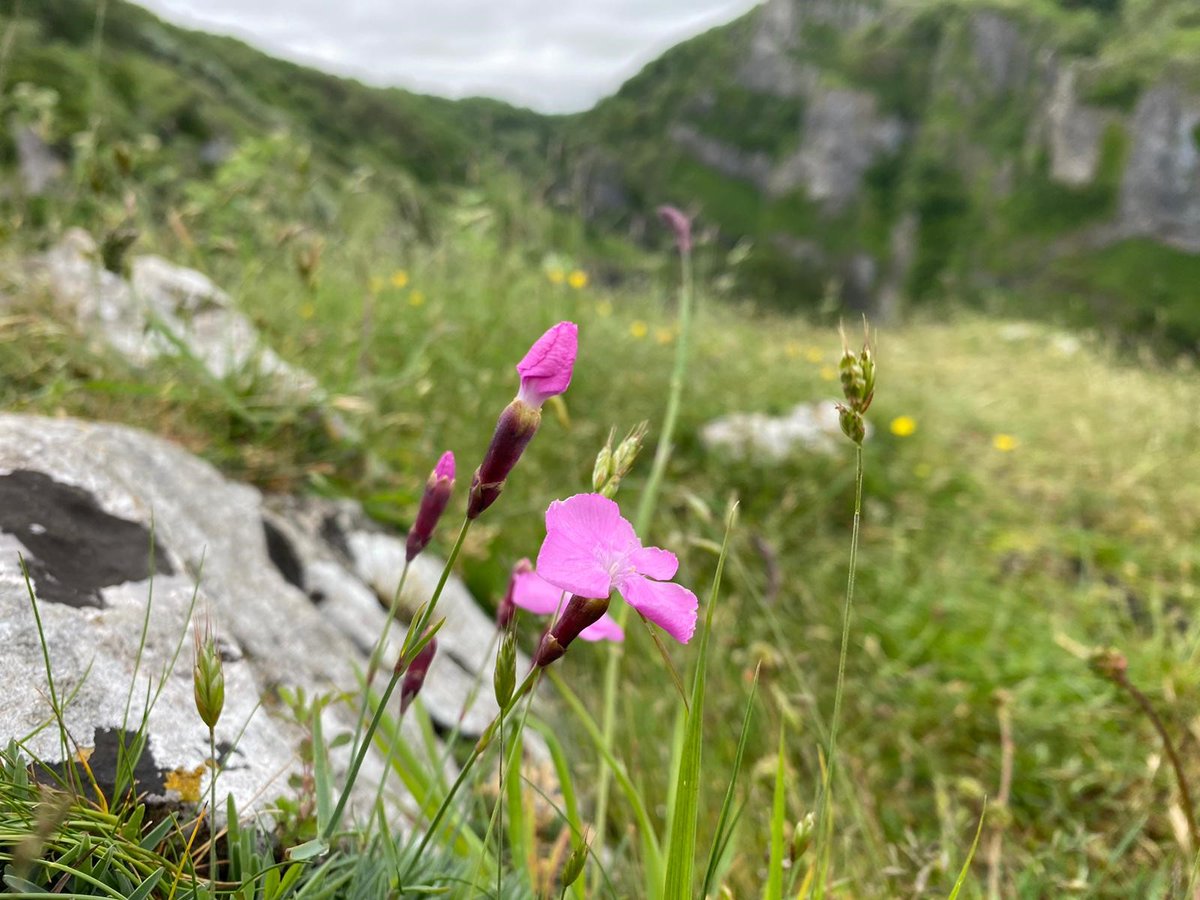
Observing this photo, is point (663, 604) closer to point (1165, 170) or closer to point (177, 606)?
point (177, 606)

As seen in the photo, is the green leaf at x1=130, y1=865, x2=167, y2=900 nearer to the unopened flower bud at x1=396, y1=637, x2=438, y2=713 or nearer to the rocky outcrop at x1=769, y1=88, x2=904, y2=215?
the unopened flower bud at x1=396, y1=637, x2=438, y2=713

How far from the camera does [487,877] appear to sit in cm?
93

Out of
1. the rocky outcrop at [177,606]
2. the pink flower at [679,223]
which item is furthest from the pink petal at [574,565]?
the pink flower at [679,223]

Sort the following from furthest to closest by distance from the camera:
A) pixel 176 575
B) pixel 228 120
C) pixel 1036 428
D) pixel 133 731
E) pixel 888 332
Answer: pixel 228 120
pixel 888 332
pixel 1036 428
pixel 176 575
pixel 133 731

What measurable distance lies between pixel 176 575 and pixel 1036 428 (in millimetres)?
5595

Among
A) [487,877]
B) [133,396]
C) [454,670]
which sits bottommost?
[454,670]

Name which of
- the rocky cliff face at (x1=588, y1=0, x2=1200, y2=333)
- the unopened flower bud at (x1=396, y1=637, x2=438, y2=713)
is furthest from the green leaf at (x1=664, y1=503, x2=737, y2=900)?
the rocky cliff face at (x1=588, y1=0, x2=1200, y2=333)

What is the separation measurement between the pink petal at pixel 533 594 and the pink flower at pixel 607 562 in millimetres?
327

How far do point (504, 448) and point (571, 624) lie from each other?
166mm

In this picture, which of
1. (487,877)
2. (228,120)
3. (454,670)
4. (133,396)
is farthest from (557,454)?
(228,120)

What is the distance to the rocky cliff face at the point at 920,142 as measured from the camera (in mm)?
39844

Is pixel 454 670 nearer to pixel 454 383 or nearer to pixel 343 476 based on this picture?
pixel 343 476

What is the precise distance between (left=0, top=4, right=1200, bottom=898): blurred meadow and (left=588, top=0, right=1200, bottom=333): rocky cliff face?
36.4m

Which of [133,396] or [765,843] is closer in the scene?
[765,843]
